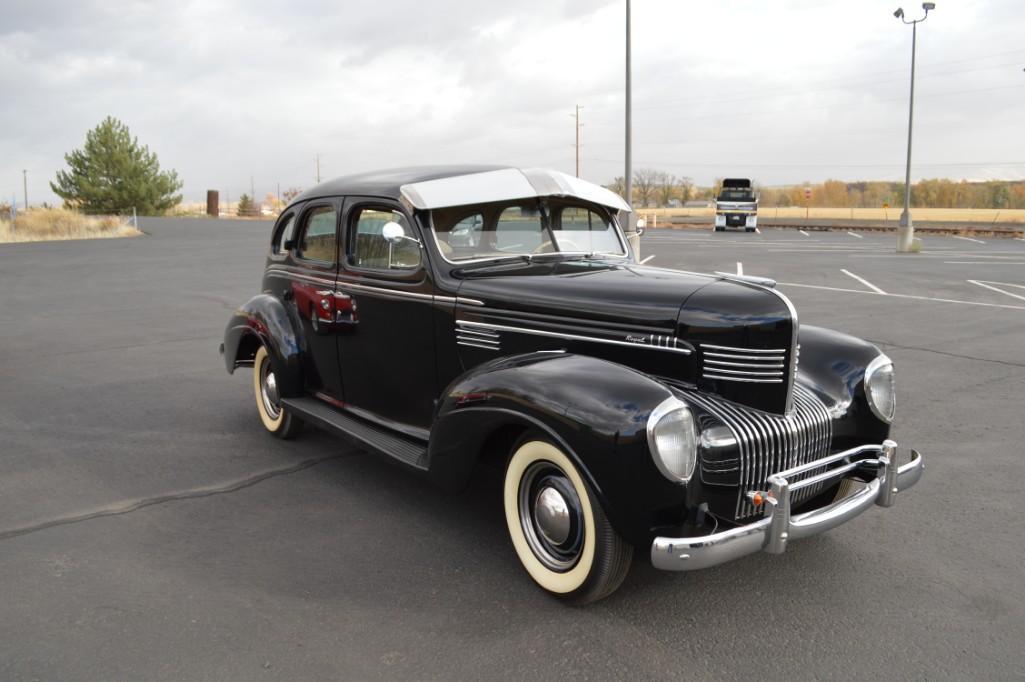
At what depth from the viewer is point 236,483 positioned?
4.64 m

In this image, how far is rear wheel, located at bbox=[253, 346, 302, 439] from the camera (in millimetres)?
5359

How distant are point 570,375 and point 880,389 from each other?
5.44 feet

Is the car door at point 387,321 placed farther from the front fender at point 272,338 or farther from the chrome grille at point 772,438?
the chrome grille at point 772,438

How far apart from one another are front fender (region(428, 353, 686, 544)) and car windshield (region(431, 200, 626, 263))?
0.95 metres

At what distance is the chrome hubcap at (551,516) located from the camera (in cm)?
323

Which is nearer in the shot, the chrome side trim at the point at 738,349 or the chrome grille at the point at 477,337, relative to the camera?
the chrome side trim at the point at 738,349

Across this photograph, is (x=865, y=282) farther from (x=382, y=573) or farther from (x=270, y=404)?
(x=382, y=573)

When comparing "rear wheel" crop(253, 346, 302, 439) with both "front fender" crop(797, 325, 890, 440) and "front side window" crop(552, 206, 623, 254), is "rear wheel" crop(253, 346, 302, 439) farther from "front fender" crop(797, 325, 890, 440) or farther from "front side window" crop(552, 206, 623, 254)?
"front fender" crop(797, 325, 890, 440)

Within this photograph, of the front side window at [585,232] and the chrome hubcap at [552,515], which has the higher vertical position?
the front side window at [585,232]

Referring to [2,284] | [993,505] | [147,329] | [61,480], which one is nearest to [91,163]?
[2,284]

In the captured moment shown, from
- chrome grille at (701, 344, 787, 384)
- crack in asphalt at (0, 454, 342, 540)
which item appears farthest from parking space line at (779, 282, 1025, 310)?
crack in asphalt at (0, 454, 342, 540)

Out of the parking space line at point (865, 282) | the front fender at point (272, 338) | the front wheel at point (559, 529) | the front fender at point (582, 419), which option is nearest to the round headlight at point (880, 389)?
the front fender at point (582, 419)

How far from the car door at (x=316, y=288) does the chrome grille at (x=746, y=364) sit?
241cm

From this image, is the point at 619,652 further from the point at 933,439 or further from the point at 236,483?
the point at 933,439
